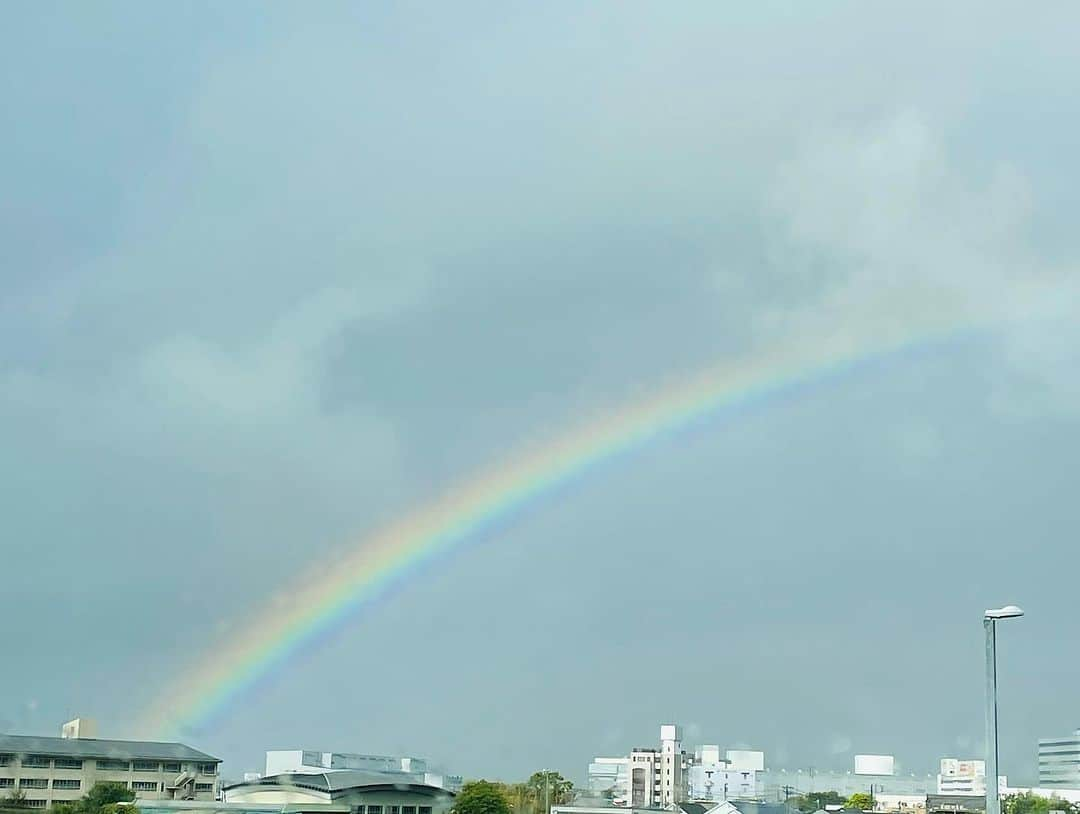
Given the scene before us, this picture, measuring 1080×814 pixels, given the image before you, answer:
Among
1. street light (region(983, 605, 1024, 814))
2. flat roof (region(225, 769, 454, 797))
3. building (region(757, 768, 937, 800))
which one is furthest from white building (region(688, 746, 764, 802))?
street light (region(983, 605, 1024, 814))

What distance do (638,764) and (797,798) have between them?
87.0 feet

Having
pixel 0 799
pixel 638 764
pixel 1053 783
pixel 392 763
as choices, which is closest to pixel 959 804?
pixel 638 764

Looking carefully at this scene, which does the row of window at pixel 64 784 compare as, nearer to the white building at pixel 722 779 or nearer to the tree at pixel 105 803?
the tree at pixel 105 803

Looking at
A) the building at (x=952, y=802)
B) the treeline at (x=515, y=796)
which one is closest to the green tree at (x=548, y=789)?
the treeline at (x=515, y=796)

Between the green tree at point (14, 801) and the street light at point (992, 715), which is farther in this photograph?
the green tree at point (14, 801)

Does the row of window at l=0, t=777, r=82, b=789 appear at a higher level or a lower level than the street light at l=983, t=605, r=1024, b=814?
lower

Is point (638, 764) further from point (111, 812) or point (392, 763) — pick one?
point (111, 812)

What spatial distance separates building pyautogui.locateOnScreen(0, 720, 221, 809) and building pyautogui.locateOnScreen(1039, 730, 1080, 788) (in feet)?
357

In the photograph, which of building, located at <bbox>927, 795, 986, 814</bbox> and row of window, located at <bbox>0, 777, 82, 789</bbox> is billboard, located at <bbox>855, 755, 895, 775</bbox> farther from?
row of window, located at <bbox>0, 777, 82, 789</bbox>

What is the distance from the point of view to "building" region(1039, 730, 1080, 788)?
145125mm

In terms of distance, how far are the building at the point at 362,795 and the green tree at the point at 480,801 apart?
224cm

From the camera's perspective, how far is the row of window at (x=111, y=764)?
211 ft

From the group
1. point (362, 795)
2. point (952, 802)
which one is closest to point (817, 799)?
point (952, 802)

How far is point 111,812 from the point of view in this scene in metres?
46.7
